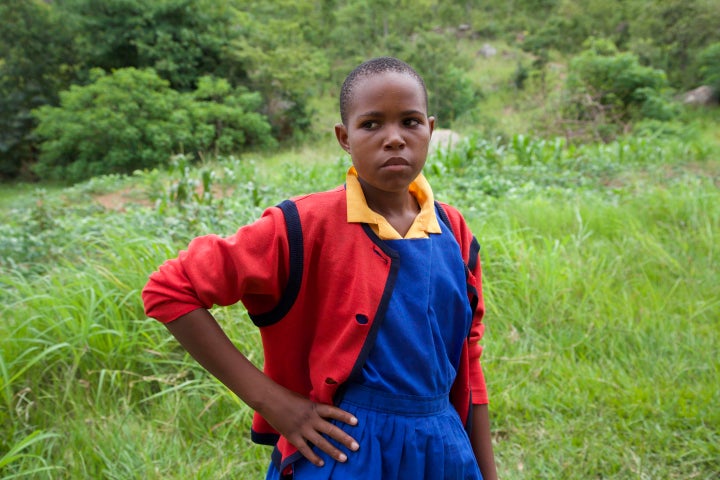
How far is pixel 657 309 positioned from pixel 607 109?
10.5 m

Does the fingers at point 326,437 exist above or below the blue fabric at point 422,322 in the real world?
below

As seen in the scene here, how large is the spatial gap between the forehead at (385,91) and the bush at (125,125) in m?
13.7

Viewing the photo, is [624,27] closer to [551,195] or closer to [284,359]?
[551,195]

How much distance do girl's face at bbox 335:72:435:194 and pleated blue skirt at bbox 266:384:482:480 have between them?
45cm

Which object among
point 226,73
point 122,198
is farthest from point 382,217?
point 226,73

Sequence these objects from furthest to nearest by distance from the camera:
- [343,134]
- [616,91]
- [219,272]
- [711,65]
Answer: [711,65] < [616,91] < [343,134] < [219,272]

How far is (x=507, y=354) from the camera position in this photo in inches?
110

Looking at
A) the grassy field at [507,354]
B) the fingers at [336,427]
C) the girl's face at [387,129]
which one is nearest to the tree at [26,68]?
the grassy field at [507,354]

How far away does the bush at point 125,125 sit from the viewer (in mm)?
13805

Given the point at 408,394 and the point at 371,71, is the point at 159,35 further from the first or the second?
the point at 408,394

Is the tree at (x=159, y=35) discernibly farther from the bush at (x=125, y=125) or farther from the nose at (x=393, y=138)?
the nose at (x=393, y=138)

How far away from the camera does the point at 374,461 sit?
1115 millimetres

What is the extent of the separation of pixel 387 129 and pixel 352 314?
39cm

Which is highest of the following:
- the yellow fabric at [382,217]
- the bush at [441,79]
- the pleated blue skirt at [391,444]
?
the bush at [441,79]
